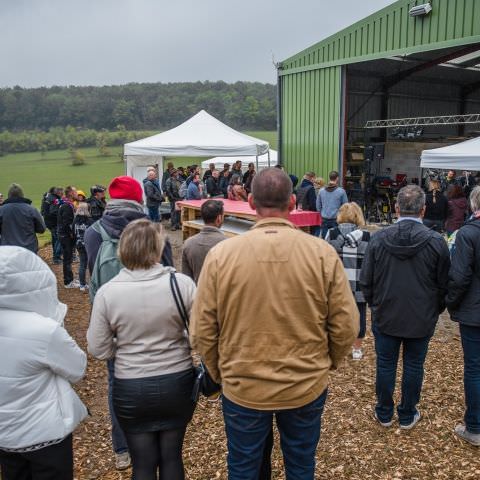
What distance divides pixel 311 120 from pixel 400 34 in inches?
139

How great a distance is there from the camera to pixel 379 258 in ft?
10.9

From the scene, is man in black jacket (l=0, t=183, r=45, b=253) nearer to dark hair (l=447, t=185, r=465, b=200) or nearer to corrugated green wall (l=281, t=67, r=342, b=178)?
dark hair (l=447, t=185, r=465, b=200)

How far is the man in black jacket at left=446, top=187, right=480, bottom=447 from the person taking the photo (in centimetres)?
310

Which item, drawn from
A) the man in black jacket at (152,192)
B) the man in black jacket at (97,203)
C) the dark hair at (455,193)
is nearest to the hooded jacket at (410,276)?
the man in black jacket at (97,203)

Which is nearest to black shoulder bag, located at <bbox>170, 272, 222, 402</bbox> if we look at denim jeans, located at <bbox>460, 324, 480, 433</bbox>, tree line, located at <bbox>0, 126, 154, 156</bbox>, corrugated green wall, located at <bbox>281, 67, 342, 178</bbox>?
denim jeans, located at <bbox>460, 324, 480, 433</bbox>

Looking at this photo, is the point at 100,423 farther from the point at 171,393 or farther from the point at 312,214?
the point at 312,214

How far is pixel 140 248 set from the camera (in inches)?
88.9

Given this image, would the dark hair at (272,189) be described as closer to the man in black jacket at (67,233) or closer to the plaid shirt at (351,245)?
the plaid shirt at (351,245)

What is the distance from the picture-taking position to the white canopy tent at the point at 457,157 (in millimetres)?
9352

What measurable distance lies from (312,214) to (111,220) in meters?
5.51

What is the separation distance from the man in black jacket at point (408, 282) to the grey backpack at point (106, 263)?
174 centimetres

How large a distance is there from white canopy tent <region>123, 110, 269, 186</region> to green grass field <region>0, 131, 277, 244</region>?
21860mm

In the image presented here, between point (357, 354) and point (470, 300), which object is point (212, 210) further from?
point (357, 354)

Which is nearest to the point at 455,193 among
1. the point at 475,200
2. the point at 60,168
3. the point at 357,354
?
the point at 357,354
